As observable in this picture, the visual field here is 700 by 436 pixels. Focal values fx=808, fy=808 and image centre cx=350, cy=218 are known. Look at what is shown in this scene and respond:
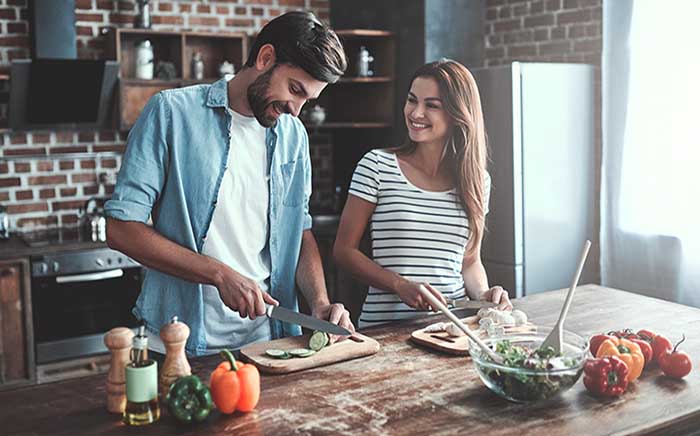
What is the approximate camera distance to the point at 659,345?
212cm

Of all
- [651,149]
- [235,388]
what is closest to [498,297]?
[235,388]

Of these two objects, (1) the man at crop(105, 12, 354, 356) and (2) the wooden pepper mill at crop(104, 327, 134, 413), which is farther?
(1) the man at crop(105, 12, 354, 356)

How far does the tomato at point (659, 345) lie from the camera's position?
2100 mm

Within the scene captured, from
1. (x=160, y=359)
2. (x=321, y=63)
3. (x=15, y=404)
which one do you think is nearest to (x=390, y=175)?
(x=321, y=63)

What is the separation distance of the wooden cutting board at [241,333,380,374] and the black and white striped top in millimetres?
487

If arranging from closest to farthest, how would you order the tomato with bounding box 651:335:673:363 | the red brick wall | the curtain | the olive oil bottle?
the olive oil bottle → the tomato with bounding box 651:335:673:363 → the curtain → the red brick wall

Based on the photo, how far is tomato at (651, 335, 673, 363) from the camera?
210cm

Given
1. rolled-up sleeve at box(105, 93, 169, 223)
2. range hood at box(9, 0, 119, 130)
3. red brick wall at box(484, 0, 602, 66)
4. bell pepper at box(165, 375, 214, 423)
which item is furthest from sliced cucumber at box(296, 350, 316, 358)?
red brick wall at box(484, 0, 602, 66)

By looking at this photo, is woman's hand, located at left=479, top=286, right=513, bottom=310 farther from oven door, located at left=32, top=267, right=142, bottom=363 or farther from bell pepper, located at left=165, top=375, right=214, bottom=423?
oven door, located at left=32, top=267, right=142, bottom=363

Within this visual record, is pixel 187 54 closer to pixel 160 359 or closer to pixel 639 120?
pixel 639 120

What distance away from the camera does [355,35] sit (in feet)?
16.9

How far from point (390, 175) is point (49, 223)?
277 centimetres

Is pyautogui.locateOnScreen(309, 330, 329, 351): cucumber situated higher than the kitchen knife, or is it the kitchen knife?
the kitchen knife

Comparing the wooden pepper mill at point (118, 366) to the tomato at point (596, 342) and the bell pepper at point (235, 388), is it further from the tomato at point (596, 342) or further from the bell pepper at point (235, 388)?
the tomato at point (596, 342)
